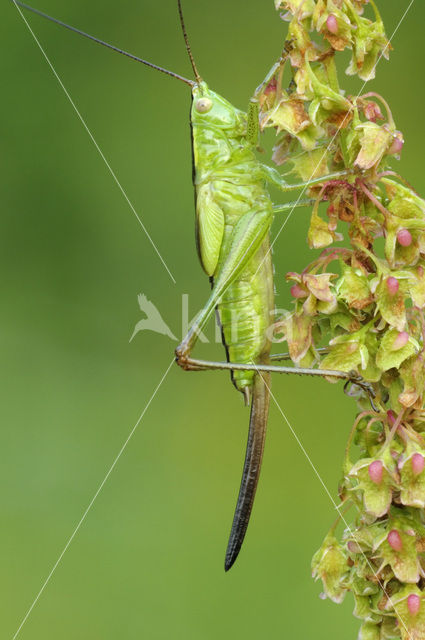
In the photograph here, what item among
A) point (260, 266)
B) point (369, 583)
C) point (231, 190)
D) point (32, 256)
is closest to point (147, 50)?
point (32, 256)

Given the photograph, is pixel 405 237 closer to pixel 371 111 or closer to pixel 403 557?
pixel 371 111

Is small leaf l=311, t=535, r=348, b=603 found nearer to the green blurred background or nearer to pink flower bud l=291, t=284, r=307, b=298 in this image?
pink flower bud l=291, t=284, r=307, b=298

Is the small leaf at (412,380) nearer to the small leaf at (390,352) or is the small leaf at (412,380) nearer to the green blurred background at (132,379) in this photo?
the small leaf at (390,352)

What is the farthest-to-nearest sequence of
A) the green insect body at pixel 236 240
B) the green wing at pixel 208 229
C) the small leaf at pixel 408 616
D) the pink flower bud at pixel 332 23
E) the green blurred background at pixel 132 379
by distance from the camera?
the green blurred background at pixel 132 379 → the green wing at pixel 208 229 → the green insect body at pixel 236 240 → the pink flower bud at pixel 332 23 → the small leaf at pixel 408 616

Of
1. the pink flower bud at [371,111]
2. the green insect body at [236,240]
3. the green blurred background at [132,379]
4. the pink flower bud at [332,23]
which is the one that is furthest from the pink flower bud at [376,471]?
the green blurred background at [132,379]

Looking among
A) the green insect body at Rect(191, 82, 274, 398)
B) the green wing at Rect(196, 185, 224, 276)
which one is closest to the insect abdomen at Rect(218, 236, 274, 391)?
A: the green insect body at Rect(191, 82, 274, 398)

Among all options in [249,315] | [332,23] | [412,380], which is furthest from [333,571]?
[332,23]

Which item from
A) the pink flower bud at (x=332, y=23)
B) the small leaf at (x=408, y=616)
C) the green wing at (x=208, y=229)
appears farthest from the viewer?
the green wing at (x=208, y=229)
